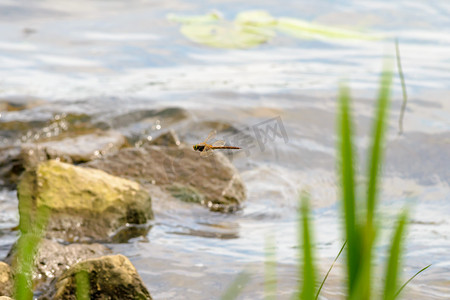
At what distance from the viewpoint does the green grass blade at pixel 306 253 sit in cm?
80

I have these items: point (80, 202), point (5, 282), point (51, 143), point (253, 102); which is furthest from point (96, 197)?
point (253, 102)

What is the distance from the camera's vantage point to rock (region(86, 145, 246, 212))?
16.4 ft

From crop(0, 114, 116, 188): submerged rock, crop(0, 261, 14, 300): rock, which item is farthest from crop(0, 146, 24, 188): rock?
crop(0, 261, 14, 300): rock

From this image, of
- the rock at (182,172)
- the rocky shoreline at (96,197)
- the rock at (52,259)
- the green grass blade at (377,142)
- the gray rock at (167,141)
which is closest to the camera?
the green grass blade at (377,142)

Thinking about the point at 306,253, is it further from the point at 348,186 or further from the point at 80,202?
the point at 80,202

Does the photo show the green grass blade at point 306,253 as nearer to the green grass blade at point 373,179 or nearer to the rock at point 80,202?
the green grass blade at point 373,179

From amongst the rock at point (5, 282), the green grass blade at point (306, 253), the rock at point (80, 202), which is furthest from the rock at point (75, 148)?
the green grass blade at point (306, 253)

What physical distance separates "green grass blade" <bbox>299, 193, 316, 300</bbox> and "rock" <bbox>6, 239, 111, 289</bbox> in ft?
8.29

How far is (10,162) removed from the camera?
5367 mm

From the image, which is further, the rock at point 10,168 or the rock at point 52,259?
the rock at point 10,168

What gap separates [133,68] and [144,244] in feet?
21.7

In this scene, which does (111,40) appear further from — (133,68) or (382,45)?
(382,45)

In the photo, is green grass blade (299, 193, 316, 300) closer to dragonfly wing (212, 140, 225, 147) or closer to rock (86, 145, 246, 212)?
dragonfly wing (212, 140, 225, 147)

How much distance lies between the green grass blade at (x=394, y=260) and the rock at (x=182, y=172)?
405cm
